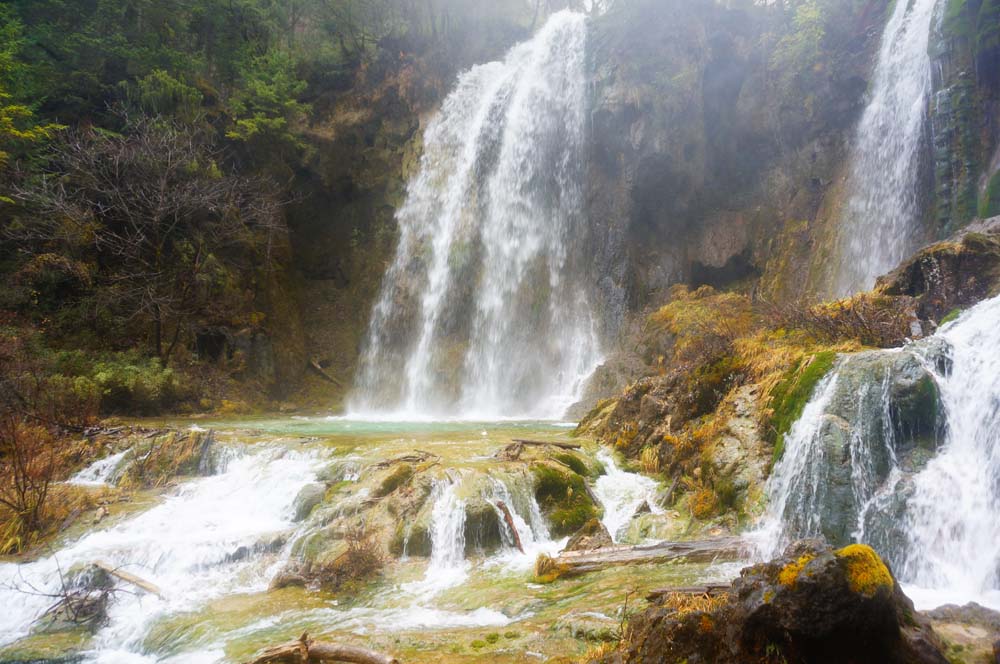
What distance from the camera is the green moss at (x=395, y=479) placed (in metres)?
7.40

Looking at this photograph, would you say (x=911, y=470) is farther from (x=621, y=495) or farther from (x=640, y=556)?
(x=621, y=495)

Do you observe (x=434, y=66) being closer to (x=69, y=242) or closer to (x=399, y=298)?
(x=399, y=298)

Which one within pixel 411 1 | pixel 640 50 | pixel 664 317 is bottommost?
pixel 664 317

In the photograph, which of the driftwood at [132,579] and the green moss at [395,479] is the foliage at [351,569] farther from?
the driftwood at [132,579]

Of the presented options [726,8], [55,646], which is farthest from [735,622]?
[726,8]

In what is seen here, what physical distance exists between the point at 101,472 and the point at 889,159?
18507 millimetres

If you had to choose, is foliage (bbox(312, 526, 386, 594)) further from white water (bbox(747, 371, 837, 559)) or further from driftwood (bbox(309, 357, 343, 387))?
driftwood (bbox(309, 357, 343, 387))

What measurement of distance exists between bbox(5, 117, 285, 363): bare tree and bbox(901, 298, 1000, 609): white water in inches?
688

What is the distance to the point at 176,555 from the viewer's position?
Result: 675 cm

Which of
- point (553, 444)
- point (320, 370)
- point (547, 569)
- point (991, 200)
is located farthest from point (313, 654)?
point (320, 370)

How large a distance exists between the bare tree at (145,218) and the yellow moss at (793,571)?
17.3 metres

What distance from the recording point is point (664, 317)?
14.4 meters

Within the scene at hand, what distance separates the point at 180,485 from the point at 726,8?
21356 mm

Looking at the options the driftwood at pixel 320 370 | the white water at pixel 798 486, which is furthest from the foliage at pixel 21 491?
the driftwood at pixel 320 370
